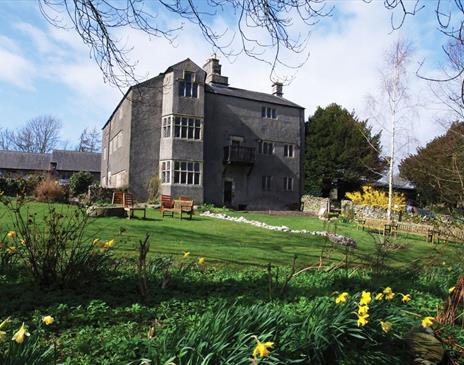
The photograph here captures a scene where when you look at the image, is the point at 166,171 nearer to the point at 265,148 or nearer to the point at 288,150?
the point at 265,148

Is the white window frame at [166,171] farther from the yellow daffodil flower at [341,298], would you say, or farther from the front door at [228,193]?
the yellow daffodil flower at [341,298]

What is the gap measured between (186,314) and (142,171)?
2929 centimetres

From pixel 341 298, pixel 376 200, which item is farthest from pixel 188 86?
pixel 341 298

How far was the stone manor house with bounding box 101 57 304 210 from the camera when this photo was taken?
1297 inches

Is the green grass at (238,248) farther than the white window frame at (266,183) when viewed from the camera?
No

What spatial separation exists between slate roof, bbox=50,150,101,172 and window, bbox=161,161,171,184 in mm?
37351

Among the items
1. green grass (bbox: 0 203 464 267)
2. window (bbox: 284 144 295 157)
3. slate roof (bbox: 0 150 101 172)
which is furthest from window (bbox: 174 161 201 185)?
slate roof (bbox: 0 150 101 172)

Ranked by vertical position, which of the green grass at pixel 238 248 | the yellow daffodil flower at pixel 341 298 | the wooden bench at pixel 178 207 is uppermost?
the wooden bench at pixel 178 207

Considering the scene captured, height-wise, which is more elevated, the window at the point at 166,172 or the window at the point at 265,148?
the window at the point at 265,148

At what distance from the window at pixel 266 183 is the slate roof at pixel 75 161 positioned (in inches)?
1490

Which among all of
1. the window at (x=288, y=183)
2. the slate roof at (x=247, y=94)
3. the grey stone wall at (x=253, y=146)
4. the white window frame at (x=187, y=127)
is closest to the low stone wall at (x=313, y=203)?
the grey stone wall at (x=253, y=146)

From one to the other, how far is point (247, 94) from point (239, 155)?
20.9ft

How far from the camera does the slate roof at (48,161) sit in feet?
217

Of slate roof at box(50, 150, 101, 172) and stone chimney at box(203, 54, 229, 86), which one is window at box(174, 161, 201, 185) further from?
slate roof at box(50, 150, 101, 172)
